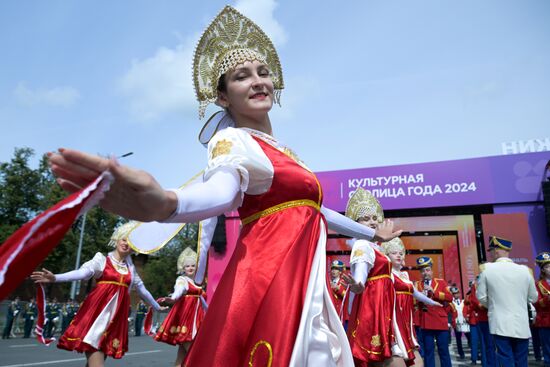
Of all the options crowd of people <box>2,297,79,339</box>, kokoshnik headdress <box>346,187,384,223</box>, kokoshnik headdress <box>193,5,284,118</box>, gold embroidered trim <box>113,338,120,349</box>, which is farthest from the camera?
crowd of people <box>2,297,79,339</box>

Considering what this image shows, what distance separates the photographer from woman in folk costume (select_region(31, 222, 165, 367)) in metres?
5.75

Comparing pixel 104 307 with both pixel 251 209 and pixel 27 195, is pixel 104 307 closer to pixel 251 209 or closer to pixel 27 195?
pixel 251 209

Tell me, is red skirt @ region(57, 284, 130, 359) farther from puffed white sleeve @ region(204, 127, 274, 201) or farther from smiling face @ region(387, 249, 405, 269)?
puffed white sleeve @ region(204, 127, 274, 201)

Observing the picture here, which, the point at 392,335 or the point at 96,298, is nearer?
the point at 392,335

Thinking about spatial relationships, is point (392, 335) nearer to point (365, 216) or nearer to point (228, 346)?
point (365, 216)

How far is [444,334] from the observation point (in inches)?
344

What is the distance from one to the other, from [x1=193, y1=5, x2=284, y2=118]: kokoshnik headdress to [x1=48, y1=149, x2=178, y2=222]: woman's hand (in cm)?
123

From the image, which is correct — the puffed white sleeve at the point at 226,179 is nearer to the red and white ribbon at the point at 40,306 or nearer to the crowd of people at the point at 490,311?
the red and white ribbon at the point at 40,306

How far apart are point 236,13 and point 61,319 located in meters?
23.0

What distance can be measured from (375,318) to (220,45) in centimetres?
437

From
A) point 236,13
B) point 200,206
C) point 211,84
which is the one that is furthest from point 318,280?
point 236,13

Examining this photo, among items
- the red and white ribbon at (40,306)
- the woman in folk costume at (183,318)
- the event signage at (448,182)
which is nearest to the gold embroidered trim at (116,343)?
the red and white ribbon at (40,306)

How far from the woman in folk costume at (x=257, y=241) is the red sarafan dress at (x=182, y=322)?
7455 millimetres

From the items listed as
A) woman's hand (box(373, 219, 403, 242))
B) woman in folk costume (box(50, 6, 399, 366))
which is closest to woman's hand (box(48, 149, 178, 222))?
woman in folk costume (box(50, 6, 399, 366))
